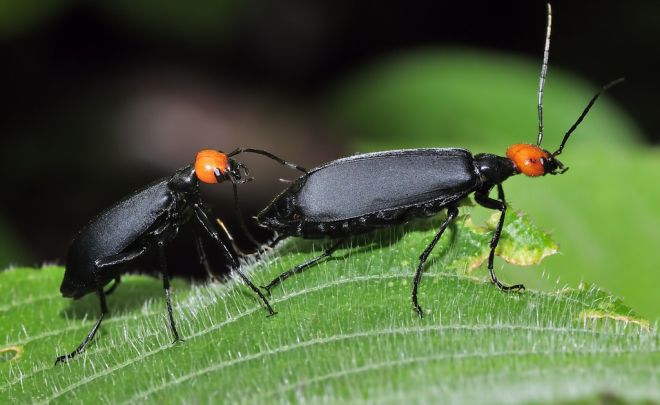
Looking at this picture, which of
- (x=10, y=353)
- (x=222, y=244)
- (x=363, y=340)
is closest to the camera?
(x=363, y=340)

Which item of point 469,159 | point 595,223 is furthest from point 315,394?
point 595,223

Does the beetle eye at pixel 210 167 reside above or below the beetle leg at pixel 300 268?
above

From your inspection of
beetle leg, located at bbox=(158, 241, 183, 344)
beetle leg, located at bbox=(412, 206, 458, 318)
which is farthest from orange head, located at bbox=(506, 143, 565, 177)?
beetle leg, located at bbox=(158, 241, 183, 344)

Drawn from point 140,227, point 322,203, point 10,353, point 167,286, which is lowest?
point 10,353

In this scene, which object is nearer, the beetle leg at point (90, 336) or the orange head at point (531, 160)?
the beetle leg at point (90, 336)

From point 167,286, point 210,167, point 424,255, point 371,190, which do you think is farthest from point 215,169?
point 424,255

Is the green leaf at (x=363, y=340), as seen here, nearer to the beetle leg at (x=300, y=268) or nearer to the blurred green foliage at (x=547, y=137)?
the beetle leg at (x=300, y=268)

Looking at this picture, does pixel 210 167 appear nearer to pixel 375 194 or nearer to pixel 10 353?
pixel 375 194

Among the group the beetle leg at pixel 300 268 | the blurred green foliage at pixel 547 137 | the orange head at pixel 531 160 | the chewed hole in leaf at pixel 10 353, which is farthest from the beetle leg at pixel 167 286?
the blurred green foliage at pixel 547 137
